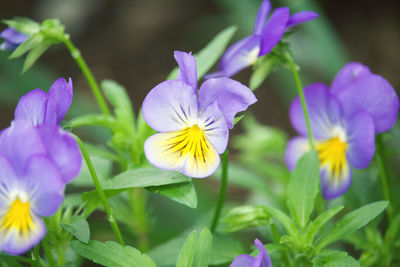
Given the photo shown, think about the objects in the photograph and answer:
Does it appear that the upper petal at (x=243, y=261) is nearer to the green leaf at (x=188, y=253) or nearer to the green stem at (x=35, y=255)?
the green leaf at (x=188, y=253)

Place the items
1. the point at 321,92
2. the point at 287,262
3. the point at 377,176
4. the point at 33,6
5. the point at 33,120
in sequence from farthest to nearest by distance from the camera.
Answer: the point at 33,6
the point at 377,176
the point at 321,92
the point at 287,262
the point at 33,120

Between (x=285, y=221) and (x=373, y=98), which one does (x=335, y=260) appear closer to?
(x=285, y=221)

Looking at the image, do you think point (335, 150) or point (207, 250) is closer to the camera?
point (207, 250)

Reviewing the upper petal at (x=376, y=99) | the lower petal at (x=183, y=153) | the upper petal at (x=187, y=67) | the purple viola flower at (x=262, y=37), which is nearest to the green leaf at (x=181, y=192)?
the lower petal at (x=183, y=153)

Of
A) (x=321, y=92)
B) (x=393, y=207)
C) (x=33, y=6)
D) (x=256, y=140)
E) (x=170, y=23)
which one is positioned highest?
(x=33, y=6)

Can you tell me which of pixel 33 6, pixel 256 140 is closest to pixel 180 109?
pixel 256 140

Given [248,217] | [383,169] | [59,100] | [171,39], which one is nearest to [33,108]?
[59,100]

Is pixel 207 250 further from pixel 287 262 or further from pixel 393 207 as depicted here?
pixel 393 207
